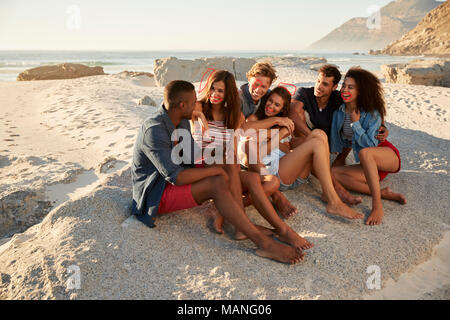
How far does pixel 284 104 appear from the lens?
3.24 meters

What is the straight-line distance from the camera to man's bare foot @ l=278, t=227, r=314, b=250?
8.06 feet

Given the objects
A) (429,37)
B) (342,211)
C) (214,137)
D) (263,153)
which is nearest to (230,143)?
(214,137)

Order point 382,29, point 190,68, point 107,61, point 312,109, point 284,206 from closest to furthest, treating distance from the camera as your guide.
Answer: point 284,206, point 312,109, point 190,68, point 107,61, point 382,29

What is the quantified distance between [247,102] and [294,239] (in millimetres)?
1416

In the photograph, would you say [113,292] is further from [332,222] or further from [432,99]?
[432,99]

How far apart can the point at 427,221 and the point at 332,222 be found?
2.81 feet

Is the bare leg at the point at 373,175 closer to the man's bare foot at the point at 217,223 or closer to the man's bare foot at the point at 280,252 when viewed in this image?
the man's bare foot at the point at 280,252

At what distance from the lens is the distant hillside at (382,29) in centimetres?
11150

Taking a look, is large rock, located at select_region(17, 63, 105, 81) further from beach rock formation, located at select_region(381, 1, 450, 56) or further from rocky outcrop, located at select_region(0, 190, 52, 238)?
beach rock formation, located at select_region(381, 1, 450, 56)

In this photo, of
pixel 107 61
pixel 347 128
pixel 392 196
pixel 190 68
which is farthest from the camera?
pixel 107 61

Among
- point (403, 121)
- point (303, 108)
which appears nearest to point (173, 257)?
point (303, 108)

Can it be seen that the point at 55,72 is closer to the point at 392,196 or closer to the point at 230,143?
the point at 230,143

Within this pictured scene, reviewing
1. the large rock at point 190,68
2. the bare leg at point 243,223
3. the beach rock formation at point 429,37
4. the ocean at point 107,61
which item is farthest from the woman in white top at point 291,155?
the beach rock formation at point 429,37
